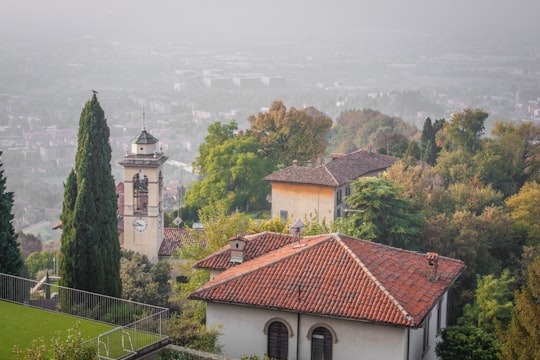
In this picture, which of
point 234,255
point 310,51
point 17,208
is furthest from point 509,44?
point 234,255

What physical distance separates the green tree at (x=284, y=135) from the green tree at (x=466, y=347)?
34284 millimetres

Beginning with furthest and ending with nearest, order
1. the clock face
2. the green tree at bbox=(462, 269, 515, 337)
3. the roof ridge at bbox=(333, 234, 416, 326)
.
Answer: the clock face, the green tree at bbox=(462, 269, 515, 337), the roof ridge at bbox=(333, 234, 416, 326)

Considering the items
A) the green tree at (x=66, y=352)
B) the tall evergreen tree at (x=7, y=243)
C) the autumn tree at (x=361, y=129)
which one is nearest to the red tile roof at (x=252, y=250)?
the tall evergreen tree at (x=7, y=243)

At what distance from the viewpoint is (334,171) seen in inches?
1997

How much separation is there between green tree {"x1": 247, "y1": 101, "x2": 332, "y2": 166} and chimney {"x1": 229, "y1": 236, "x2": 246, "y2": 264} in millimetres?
31521

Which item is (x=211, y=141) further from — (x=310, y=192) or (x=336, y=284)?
(x=336, y=284)

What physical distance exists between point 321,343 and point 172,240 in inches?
863

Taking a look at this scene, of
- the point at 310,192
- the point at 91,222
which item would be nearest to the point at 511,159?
the point at 310,192

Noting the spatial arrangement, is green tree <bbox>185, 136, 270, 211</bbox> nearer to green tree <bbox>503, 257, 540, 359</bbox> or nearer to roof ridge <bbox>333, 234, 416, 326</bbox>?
roof ridge <bbox>333, 234, 416, 326</bbox>

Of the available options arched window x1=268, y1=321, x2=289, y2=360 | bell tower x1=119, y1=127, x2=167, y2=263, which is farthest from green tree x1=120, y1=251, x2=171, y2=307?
arched window x1=268, y1=321, x2=289, y2=360

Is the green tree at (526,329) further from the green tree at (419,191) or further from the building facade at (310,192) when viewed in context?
the building facade at (310,192)

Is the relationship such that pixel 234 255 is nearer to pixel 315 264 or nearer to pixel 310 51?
pixel 315 264

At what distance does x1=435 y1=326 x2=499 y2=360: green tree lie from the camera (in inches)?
943

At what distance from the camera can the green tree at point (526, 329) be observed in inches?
766
